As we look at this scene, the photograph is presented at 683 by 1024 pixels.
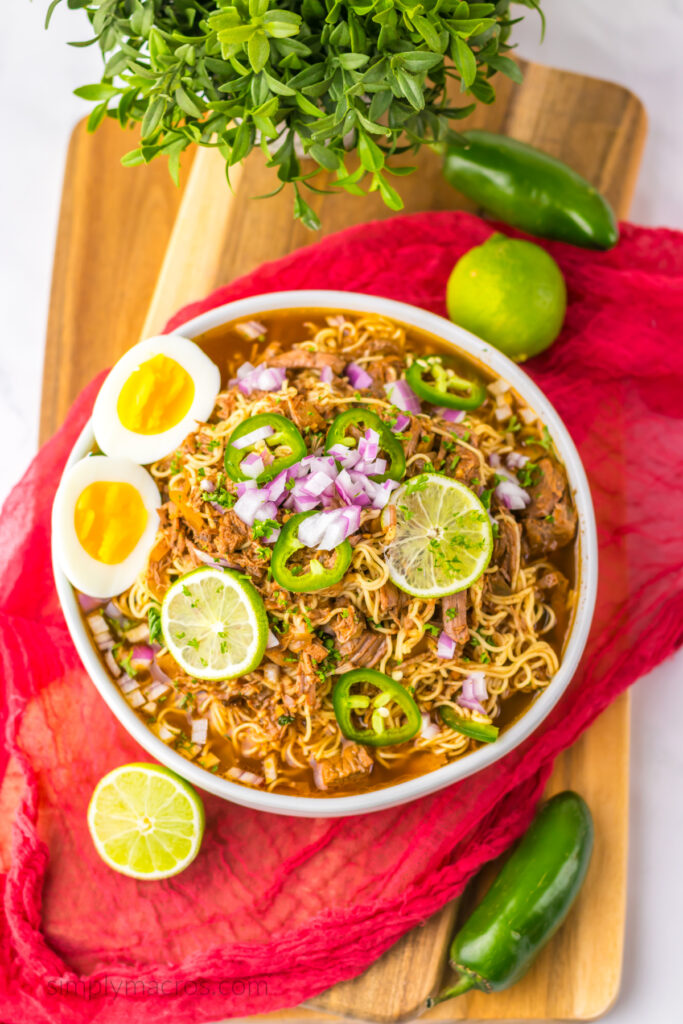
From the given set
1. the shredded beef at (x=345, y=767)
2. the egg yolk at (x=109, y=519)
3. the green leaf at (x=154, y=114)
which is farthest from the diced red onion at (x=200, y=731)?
the green leaf at (x=154, y=114)

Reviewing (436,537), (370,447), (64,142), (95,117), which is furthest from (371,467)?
(64,142)

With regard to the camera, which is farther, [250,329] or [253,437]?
[250,329]

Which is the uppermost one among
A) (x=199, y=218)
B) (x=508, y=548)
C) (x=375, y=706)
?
(x=199, y=218)

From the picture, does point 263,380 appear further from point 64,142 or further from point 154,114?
point 64,142

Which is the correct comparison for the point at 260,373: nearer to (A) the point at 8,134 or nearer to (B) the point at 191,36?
(B) the point at 191,36

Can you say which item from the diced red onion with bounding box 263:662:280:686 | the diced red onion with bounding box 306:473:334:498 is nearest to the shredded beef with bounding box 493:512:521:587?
the diced red onion with bounding box 306:473:334:498

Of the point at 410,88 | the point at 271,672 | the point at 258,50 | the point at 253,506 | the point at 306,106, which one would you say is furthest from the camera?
the point at 271,672

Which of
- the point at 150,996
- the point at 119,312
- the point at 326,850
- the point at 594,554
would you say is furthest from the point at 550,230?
the point at 150,996

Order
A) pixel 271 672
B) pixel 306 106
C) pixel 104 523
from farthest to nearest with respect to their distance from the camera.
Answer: pixel 104 523 → pixel 271 672 → pixel 306 106
